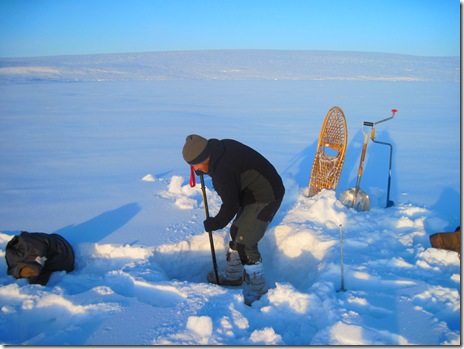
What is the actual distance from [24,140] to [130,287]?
673 centimetres

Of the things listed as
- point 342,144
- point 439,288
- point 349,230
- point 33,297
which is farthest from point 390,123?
point 33,297

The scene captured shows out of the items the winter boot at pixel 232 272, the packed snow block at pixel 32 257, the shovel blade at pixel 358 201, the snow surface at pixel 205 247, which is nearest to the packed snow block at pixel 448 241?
the snow surface at pixel 205 247

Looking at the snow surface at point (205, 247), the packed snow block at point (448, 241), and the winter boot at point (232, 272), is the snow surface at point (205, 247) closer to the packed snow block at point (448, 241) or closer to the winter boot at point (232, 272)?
the packed snow block at point (448, 241)

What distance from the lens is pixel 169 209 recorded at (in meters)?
4.78

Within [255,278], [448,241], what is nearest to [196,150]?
[255,278]

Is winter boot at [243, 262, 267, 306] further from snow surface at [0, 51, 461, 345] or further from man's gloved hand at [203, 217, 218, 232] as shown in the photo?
man's gloved hand at [203, 217, 218, 232]

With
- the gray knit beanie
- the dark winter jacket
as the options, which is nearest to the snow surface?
the dark winter jacket

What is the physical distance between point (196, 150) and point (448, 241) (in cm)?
255

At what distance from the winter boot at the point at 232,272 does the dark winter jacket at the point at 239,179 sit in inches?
23.9

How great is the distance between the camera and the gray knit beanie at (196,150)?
2857 mm

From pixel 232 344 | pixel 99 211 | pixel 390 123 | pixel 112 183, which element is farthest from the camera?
pixel 390 123

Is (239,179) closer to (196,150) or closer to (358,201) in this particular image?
(196,150)

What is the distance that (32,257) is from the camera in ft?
10.5

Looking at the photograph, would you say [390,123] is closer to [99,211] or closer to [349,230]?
[349,230]
